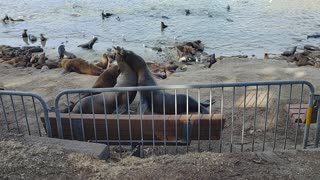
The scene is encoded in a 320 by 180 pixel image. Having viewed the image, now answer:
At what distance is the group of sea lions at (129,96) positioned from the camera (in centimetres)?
763

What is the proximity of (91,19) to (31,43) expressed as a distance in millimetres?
7827

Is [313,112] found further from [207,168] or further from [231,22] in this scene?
[231,22]

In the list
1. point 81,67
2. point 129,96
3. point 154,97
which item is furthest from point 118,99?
point 81,67

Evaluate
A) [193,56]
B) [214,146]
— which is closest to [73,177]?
[214,146]

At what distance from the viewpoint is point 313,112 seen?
19.5 feet

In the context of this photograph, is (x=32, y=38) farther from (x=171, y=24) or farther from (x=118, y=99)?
(x=118, y=99)

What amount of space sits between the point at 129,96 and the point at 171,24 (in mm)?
18643

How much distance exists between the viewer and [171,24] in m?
26.1

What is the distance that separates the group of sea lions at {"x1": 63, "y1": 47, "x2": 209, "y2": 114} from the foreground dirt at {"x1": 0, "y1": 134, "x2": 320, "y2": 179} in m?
1.91

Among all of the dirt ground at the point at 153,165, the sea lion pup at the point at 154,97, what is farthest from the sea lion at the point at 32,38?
the dirt ground at the point at 153,165

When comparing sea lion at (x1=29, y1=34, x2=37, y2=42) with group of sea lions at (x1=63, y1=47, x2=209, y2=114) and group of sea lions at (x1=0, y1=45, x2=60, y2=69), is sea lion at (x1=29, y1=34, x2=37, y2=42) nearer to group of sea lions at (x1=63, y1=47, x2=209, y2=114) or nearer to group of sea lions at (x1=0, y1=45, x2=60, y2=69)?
group of sea lions at (x1=0, y1=45, x2=60, y2=69)

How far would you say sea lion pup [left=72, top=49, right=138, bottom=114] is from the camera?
302 inches

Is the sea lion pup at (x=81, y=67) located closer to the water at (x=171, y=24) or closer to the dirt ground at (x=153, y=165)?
the water at (x=171, y=24)

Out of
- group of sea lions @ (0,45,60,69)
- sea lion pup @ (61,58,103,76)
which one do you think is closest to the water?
group of sea lions @ (0,45,60,69)
